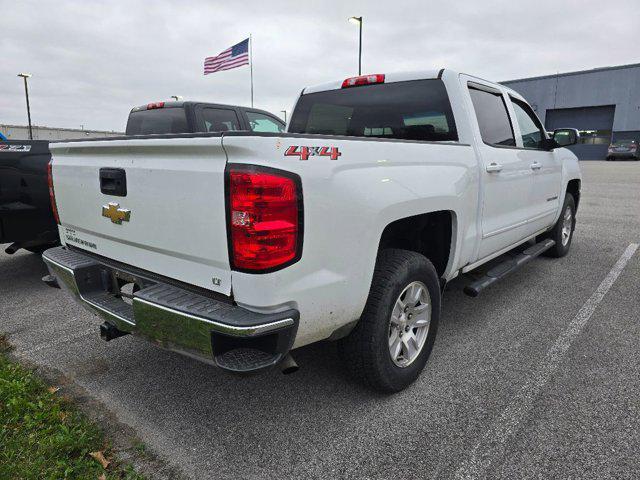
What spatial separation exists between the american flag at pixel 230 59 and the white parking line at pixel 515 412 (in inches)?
607

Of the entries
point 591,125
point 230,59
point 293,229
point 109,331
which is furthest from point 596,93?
point 109,331

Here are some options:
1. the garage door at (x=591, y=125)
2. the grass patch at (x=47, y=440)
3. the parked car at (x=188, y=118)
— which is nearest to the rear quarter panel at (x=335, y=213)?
the grass patch at (x=47, y=440)

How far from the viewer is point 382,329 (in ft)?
7.71

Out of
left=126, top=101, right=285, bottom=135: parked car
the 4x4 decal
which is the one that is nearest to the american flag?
left=126, top=101, right=285, bottom=135: parked car

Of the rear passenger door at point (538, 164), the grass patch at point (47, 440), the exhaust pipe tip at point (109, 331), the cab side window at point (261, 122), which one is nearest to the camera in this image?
the grass patch at point (47, 440)

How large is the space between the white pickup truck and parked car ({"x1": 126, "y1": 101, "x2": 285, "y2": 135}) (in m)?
3.79

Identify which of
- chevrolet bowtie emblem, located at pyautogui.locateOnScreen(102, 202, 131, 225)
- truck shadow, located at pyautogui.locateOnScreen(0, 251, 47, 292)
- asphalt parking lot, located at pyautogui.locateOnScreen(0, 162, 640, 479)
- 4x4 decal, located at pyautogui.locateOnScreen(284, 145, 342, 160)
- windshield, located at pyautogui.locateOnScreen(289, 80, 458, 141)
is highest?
windshield, located at pyautogui.locateOnScreen(289, 80, 458, 141)

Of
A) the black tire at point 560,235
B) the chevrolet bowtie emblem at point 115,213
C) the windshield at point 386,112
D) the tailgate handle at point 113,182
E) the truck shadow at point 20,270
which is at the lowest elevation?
the truck shadow at point 20,270

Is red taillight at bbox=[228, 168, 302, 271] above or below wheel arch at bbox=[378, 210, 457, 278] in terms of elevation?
above

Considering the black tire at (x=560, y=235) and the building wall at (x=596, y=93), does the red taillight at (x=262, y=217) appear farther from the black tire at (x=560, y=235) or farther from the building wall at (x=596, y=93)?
the building wall at (x=596, y=93)

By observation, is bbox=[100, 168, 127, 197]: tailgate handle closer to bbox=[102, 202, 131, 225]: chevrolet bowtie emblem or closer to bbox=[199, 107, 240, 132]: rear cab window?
bbox=[102, 202, 131, 225]: chevrolet bowtie emblem

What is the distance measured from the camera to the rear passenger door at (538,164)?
4117 mm

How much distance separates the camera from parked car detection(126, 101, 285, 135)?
6559 millimetres

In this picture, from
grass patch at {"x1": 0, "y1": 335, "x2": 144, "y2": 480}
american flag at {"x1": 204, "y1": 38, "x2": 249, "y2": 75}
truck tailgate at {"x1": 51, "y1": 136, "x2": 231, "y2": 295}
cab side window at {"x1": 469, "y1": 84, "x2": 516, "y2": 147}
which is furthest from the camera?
american flag at {"x1": 204, "y1": 38, "x2": 249, "y2": 75}
